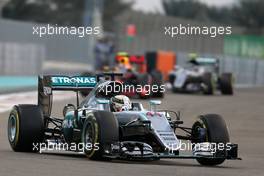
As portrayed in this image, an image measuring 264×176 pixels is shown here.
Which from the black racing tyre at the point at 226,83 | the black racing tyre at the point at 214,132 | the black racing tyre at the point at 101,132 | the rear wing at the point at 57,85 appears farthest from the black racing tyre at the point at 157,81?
the black racing tyre at the point at 101,132

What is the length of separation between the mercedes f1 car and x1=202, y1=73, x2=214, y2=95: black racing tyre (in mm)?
16740

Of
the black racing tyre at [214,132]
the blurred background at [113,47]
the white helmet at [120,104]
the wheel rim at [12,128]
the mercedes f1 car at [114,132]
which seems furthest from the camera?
the blurred background at [113,47]

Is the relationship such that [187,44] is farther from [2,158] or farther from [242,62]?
[2,158]

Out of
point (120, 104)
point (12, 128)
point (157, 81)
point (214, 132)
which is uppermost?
point (157, 81)

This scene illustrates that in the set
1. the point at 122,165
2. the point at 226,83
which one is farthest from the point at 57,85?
the point at 226,83

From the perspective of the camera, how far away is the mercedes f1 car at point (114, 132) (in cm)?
1150

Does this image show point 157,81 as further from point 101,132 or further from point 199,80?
point 101,132

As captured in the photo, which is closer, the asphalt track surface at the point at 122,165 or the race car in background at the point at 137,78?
the asphalt track surface at the point at 122,165

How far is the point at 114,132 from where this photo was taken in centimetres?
1147

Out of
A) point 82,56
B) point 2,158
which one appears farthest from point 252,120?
point 82,56

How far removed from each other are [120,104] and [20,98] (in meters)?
12.9

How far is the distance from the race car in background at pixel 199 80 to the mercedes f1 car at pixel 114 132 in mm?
16809

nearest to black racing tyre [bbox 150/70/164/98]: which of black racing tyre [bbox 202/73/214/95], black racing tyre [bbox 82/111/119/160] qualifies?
black racing tyre [bbox 202/73/214/95]

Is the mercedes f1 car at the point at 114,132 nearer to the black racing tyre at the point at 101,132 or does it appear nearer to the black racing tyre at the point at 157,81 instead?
the black racing tyre at the point at 101,132
